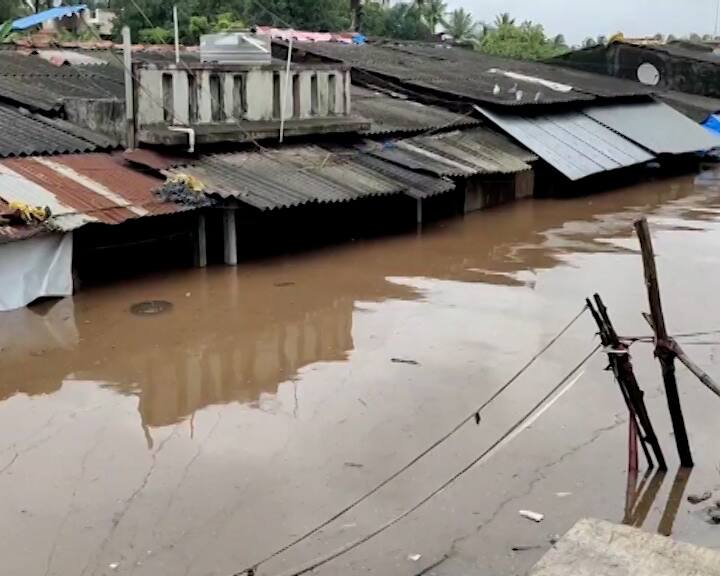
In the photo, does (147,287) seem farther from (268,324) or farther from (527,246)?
(527,246)

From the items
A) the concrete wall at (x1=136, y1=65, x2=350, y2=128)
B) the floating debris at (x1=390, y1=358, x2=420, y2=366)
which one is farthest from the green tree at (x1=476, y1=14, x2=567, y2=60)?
the floating debris at (x1=390, y1=358, x2=420, y2=366)

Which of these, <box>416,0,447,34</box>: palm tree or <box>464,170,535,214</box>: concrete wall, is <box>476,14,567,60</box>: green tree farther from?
<box>464,170,535,214</box>: concrete wall

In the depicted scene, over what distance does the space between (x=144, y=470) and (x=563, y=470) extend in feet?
10.4

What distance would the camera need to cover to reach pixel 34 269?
10664mm

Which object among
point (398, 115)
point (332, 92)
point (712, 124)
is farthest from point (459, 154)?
point (712, 124)

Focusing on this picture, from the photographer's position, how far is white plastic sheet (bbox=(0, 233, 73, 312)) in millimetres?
10359

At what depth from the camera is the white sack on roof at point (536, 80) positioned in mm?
23625

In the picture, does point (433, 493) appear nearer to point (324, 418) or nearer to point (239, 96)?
point (324, 418)

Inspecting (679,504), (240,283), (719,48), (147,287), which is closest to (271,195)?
(240,283)

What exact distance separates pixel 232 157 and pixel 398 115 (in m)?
5.70

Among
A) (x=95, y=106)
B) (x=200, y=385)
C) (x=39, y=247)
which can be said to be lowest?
(x=200, y=385)

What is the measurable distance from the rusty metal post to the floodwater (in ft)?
1.20

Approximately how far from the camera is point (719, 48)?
39531mm

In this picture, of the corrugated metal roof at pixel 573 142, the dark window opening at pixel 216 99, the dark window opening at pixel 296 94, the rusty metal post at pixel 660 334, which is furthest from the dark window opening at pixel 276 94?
the rusty metal post at pixel 660 334
